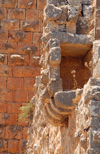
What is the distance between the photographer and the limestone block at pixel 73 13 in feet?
19.6

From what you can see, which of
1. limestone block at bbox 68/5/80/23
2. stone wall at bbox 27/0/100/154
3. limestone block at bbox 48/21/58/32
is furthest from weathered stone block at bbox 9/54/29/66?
limestone block at bbox 68/5/80/23

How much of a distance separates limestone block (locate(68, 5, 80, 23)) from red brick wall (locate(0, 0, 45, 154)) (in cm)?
481

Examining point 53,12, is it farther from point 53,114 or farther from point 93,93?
point 93,93

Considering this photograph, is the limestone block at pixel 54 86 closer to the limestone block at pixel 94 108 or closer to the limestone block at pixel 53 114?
the limestone block at pixel 53 114

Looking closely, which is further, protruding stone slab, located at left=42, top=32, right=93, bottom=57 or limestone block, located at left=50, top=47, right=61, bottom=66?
protruding stone slab, located at left=42, top=32, right=93, bottom=57

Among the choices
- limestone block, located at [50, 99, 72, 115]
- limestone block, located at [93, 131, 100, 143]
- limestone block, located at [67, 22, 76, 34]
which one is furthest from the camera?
limestone block, located at [67, 22, 76, 34]

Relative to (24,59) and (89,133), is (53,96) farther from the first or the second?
(24,59)

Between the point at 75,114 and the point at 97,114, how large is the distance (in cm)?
94

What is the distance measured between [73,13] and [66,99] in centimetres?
186

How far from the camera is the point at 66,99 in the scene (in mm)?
4824

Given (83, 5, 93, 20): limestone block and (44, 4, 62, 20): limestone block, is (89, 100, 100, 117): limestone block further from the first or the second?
(83, 5, 93, 20): limestone block

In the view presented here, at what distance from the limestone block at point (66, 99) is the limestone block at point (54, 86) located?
1.53 ft

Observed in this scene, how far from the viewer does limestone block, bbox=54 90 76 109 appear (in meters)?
4.81

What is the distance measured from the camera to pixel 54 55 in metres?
5.61
